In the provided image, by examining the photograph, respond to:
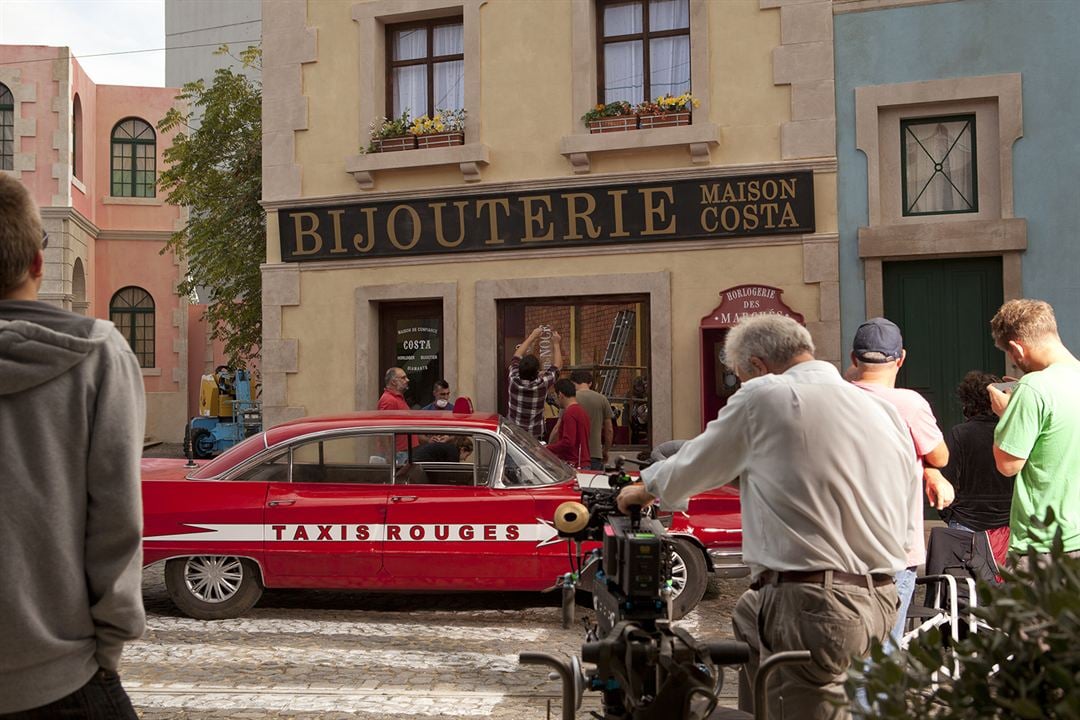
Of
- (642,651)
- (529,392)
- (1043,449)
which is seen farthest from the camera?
(529,392)

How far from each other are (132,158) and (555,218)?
21.1 meters

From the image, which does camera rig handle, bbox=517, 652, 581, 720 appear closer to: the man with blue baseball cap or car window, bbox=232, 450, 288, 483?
the man with blue baseball cap

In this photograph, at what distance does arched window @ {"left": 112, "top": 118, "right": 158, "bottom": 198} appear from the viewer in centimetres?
3053

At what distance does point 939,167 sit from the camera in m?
12.1

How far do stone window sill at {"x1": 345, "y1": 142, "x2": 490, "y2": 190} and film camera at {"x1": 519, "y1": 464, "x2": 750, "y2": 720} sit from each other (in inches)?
401

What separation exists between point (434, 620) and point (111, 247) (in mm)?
25169

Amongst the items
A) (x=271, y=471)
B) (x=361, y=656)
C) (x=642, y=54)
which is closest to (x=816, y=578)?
(x=361, y=656)

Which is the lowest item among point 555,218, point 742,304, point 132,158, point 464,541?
point 464,541

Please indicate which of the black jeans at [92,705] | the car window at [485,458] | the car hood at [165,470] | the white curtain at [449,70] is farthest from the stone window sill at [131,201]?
the black jeans at [92,705]

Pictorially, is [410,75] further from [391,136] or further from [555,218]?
[555,218]

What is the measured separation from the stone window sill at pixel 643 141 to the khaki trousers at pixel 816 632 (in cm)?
939

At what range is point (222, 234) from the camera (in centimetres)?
2006

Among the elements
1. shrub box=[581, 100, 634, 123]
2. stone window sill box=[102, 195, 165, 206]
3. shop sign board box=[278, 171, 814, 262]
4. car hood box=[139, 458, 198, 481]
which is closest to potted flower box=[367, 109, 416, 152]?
shop sign board box=[278, 171, 814, 262]

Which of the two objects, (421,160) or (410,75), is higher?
(410,75)
